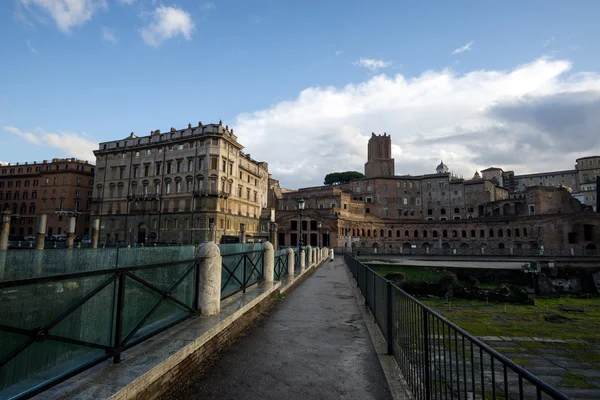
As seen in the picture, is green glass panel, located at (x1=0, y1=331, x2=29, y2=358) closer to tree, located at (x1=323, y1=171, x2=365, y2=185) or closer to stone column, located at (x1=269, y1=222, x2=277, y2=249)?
stone column, located at (x1=269, y1=222, x2=277, y2=249)

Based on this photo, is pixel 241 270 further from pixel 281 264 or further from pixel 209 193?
pixel 209 193

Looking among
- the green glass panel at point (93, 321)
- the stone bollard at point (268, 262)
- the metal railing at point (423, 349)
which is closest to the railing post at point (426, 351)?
the metal railing at point (423, 349)

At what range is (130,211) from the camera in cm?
5062

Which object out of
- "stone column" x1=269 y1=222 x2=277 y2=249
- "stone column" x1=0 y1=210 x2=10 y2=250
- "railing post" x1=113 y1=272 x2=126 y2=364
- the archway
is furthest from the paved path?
the archway

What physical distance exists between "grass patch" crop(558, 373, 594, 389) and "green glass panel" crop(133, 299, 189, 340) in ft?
Answer: 20.5

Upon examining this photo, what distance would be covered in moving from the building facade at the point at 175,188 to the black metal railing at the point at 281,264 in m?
30.0

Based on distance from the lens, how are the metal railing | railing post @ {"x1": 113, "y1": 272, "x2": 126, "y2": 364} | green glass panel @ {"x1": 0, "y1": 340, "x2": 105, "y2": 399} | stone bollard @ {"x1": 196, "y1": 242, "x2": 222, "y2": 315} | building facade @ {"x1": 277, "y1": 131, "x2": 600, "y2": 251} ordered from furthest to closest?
1. building facade @ {"x1": 277, "y1": 131, "x2": 600, "y2": 251}
2. stone bollard @ {"x1": 196, "y1": 242, "x2": 222, "y2": 315}
3. railing post @ {"x1": 113, "y1": 272, "x2": 126, "y2": 364}
4. the metal railing
5. green glass panel @ {"x1": 0, "y1": 340, "x2": 105, "y2": 399}

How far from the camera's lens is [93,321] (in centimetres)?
354

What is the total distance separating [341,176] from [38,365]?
307 ft

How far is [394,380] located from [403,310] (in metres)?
0.87

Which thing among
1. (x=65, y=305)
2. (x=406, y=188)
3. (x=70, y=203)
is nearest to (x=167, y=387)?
(x=65, y=305)

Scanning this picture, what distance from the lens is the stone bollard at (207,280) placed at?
225 inches

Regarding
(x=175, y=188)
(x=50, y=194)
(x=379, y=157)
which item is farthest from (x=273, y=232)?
(x=379, y=157)

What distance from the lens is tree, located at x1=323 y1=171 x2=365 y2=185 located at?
93.1 meters
